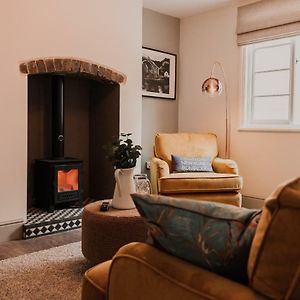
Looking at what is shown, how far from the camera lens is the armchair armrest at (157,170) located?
13.3 ft

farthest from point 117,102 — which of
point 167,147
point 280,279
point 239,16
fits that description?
point 280,279

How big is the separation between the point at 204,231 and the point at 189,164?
10.9ft

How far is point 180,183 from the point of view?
3859mm

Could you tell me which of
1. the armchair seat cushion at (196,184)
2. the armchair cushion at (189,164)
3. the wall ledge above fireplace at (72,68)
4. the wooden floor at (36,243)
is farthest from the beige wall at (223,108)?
the wooden floor at (36,243)

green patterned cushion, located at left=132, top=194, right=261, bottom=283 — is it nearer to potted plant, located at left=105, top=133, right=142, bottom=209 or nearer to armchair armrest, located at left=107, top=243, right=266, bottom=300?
armchair armrest, located at left=107, top=243, right=266, bottom=300

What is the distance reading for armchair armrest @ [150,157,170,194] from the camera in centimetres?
404

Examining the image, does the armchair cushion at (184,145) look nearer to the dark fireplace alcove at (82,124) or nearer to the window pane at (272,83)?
the dark fireplace alcove at (82,124)

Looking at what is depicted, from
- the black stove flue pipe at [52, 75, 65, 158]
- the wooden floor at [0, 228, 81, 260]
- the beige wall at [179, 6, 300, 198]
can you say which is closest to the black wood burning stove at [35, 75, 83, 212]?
the black stove flue pipe at [52, 75, 65, 158]

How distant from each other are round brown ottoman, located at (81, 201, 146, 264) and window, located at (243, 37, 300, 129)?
2.61m

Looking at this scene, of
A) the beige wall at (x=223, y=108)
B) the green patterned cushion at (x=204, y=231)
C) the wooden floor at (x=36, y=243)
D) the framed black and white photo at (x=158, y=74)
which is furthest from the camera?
the framed black and white photo at (x=158, y=74)

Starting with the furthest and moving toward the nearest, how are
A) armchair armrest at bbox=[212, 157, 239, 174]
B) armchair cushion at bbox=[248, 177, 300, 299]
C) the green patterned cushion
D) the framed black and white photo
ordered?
the framed black and white photo, armchair armrest at bbox=[212, 157, 239, 174], the green patterned cushion, armchair cushion at bbox=[248, 177, 300, 299]

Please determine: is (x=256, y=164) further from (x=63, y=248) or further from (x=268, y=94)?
(x=63, y=248)

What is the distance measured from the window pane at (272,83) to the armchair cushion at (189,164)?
111 centimetres

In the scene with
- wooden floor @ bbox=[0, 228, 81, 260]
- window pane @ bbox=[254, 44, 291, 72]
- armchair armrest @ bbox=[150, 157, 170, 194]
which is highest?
A: window pane @ bbox=[254, 44, 291, 72]
